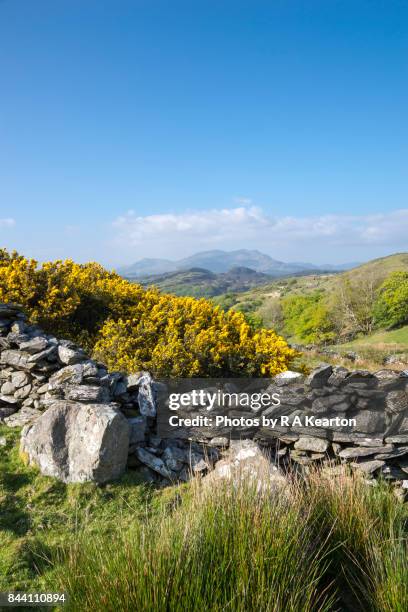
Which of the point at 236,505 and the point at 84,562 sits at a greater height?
the point at 236,505

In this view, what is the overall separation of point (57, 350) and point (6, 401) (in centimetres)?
108

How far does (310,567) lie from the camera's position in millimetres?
2842

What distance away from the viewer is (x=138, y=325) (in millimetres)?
8508

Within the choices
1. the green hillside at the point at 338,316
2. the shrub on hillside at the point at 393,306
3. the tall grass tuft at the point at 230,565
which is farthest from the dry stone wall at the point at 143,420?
the shrub on hillside at the point at 393,306

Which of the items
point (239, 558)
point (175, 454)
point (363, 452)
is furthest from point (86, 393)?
point (363, 452)

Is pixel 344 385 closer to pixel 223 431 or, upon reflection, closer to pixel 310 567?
pixel 223 431

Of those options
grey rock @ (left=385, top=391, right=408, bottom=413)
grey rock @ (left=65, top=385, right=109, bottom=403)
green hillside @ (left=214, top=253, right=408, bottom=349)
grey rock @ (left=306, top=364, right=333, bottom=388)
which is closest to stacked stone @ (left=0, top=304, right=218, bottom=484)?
grey rock @ (left=65, top=385, right=109, bottom=403)

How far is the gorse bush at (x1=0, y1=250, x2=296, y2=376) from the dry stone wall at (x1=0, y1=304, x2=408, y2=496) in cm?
120

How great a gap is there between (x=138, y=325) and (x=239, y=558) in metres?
6.10

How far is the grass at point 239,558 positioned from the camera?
2600 mm

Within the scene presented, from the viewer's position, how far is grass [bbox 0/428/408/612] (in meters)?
2.60

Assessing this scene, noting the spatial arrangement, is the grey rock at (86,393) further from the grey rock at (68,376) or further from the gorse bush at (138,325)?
the gorse bush at (138,325)

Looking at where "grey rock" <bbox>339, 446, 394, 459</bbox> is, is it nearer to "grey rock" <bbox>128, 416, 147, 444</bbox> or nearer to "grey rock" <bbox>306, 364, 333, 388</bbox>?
"grey rock" <bbox>306, 364, 333, 388</bbox>

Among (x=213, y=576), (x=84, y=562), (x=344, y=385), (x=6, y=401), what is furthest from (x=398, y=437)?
(x=6, y=401)
